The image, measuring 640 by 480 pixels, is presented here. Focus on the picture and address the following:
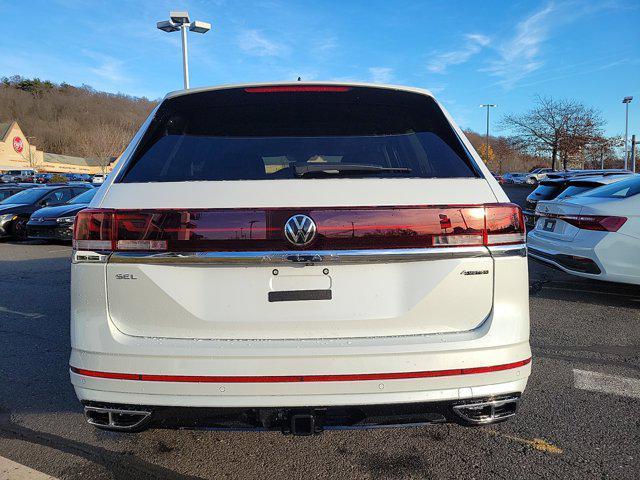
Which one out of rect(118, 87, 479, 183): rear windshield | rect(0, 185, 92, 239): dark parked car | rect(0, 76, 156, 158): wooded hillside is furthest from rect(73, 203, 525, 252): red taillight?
rect(0, 76, 156, 158): wooded hillside

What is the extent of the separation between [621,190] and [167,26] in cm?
1565

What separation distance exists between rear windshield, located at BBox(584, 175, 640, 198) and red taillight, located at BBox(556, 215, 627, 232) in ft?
1.16

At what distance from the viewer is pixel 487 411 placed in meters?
2.04

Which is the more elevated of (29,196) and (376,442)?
(29,196)

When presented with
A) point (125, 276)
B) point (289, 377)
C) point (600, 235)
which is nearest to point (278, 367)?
point (289, 377)

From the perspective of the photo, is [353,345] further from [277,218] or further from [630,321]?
[630,321]

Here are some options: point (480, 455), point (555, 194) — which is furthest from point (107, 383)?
point (555, 194)

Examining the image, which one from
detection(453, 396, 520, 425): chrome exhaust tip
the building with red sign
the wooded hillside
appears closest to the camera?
detection(453, 396, 520, 425): chrome exhaust tip

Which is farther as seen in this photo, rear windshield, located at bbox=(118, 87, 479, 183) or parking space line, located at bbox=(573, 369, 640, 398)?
parking space line, located at bbox=(573, 369, 640, 398)

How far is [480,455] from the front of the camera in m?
2.57

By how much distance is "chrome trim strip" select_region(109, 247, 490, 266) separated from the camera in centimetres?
191

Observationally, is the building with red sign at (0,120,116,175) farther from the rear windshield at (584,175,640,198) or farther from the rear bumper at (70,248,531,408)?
the rear bumper at (70,248,531,408)

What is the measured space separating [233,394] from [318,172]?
965 mm

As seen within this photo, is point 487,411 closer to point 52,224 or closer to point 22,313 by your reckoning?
point 22,313
